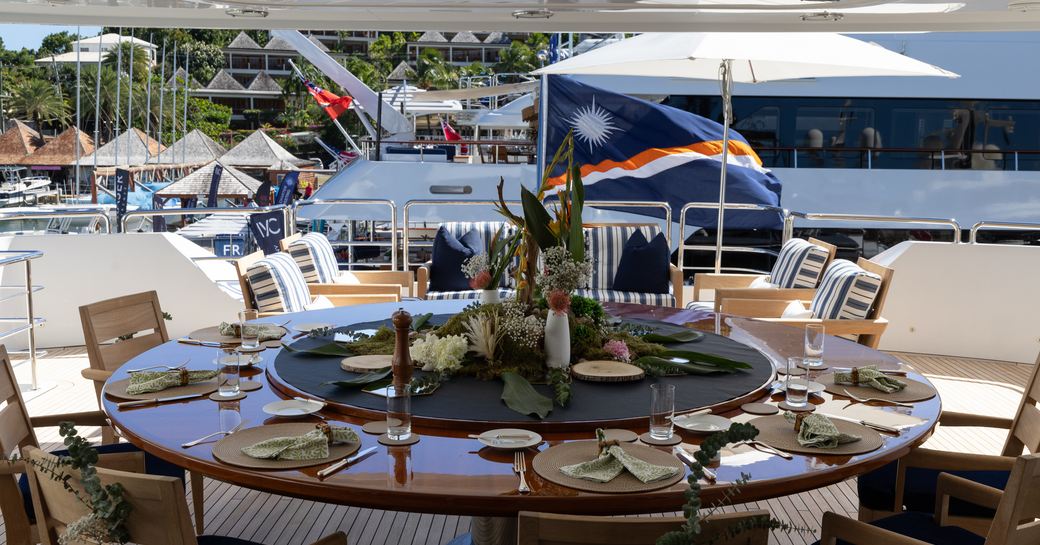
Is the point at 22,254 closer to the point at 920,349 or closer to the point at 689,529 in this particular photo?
the point at 689,529

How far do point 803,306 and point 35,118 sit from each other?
47.5 m

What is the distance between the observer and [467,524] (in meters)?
3.29

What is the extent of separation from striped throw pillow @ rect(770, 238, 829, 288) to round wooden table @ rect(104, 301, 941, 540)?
2886mm

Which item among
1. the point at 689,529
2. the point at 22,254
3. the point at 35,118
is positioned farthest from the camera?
the point at 35,118

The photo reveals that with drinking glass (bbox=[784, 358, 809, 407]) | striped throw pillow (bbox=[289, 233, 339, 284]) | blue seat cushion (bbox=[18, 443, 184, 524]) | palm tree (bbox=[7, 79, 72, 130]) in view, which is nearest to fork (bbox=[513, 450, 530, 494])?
drinking glass (bbox=[784, 358, 809, 407])

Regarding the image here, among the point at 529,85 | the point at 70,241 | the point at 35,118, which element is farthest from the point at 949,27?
the point at 35,118

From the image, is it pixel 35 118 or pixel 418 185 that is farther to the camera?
pixel 35 118

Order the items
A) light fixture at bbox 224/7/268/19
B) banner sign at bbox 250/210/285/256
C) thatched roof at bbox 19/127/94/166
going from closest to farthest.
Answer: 1. light fixture at bbox 224/7/268/19
2. banner sign at bbox 250/210/285/256
3. thatched roof at bbox 19/127/94/166

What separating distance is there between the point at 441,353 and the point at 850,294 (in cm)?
260

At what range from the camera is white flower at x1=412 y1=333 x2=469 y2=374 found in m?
2.49

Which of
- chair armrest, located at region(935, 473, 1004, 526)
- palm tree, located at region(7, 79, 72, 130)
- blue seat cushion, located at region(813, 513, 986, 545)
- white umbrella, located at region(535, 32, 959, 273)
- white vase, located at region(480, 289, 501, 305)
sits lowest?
blue seat cushion, located at region(813, 513, 986, 545)

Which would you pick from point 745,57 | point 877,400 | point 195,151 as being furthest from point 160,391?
point 195,151

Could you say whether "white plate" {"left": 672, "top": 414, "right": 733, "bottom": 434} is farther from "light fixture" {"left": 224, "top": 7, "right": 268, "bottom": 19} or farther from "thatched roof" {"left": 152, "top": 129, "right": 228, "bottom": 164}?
"thatched roof" {"left": 152, "top": 129, "right": 228, "bottom": 164}

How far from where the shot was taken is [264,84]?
2581 inches
